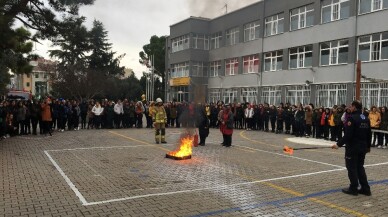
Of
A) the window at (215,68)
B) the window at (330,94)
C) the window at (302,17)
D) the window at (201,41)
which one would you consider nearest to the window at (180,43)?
the window at (201,41)

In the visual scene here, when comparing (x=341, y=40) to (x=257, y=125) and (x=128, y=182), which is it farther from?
(x=128, y=182)

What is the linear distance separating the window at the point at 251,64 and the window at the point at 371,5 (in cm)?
1276

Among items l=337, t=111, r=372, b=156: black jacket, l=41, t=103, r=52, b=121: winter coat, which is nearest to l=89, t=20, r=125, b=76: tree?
l=41, t=103, r=52, b=121: winter coat

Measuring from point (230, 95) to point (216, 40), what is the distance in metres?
7.72

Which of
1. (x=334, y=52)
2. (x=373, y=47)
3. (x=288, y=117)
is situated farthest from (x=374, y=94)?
(x=288, y=117)

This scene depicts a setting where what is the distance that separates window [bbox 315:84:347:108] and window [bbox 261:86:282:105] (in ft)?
15.9

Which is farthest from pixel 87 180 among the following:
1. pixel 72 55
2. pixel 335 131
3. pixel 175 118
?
pixel 72 55

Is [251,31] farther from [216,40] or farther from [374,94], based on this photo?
[374,94]

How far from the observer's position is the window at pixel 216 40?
144 feet

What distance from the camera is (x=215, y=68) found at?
44375 millimetres

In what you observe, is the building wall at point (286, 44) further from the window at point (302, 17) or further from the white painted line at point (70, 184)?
the white painted line at point (70, 184)

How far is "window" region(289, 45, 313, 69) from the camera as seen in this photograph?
3142cm

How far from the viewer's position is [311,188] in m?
7.87

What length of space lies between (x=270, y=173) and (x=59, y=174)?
5332 mm
